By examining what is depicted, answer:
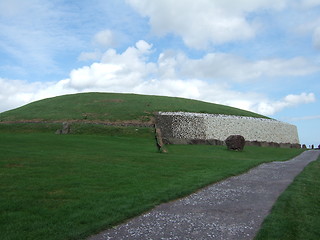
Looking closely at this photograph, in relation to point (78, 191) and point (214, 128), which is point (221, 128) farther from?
point (78, 191)

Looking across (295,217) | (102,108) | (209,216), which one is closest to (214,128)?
(102,108)

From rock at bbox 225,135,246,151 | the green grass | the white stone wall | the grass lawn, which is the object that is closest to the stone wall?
the white stone wall

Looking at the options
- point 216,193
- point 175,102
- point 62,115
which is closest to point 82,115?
point 62,115

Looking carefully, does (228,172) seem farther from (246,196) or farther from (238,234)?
(238,234)

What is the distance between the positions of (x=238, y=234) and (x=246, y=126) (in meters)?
46.7

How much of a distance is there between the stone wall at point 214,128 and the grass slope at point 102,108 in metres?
3.89

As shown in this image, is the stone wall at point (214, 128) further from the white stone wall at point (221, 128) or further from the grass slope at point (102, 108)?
the grass slope at point (102, 108)

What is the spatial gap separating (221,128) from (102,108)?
2053 centimetres


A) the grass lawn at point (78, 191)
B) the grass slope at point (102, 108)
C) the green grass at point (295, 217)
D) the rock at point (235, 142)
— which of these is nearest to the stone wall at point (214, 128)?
the grass slope at point (102, 108)

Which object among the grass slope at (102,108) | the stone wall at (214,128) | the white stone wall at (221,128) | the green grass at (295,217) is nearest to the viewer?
the green grass at (295,217)

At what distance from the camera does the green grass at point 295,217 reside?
6941 millimetres

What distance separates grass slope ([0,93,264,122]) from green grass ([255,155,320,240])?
38.3 metres

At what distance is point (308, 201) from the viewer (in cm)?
1012

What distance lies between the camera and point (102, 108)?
54.4m
